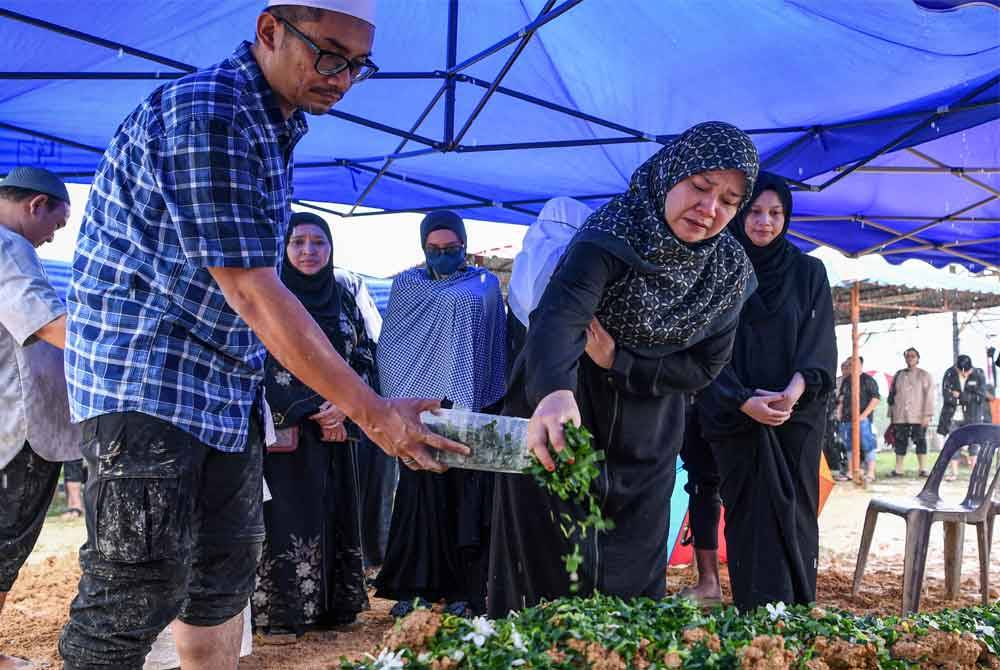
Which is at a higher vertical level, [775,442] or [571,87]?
[571,87]

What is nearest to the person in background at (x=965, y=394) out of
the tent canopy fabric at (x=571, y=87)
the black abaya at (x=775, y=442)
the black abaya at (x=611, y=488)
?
the tent canopy fabric at (x=571, y=87)

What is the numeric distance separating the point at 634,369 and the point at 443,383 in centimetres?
199

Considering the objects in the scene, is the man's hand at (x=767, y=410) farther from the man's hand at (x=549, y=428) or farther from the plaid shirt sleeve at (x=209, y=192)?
the plaid shirt sleeve at (x=209, y=192)

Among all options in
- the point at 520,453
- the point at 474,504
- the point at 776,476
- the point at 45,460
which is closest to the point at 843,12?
the point at 776,476

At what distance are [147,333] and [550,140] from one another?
16.1 feet

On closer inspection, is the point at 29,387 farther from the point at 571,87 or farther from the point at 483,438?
the point at 571,87

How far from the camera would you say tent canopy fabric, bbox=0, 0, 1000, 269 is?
4.39m

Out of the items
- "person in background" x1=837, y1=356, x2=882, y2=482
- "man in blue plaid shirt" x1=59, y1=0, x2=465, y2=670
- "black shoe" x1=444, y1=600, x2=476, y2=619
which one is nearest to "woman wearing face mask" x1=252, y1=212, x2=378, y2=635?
"black shoe" x1=444, y1=600, x2=476, y2=619

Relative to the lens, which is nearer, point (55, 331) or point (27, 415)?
point (55, 331)

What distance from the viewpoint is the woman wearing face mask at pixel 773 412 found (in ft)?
11.4

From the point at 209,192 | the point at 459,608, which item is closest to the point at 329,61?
the point at 209,192

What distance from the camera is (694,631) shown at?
165 centimetres

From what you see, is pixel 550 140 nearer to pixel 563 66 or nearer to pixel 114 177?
pixel 563 66

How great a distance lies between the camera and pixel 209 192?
1.66 metres
